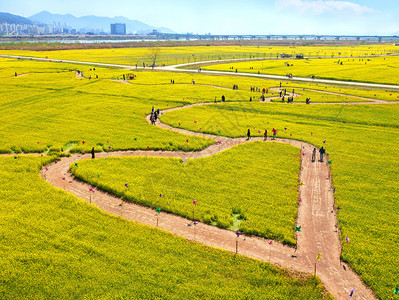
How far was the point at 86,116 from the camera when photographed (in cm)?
4353

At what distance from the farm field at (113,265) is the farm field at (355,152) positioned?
4.40m

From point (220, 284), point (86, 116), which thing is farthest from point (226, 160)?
point (86, 116)

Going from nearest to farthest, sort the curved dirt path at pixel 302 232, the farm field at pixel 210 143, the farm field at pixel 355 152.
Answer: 1. the curved dirt path at pixel 302 232
2. the farm field at pixel 355 152
3. the farm field at pixel 210 143

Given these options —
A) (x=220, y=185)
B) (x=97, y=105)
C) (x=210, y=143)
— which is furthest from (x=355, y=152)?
(x=97, y=105)

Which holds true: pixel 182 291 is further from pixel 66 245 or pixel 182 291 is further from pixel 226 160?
pixel 226 160

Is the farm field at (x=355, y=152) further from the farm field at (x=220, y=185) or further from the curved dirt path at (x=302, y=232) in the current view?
the farm field at (x=220, y=185)

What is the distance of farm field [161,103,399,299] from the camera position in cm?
1667

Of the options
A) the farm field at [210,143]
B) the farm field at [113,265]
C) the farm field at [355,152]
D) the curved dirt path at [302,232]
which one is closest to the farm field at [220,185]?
the farm field at [210,143]

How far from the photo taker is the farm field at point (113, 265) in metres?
14.0

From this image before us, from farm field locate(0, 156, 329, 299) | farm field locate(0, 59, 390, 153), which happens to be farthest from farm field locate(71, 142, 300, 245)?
farm field locate(0, 59, 390, 153)

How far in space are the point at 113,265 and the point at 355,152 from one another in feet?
92.3

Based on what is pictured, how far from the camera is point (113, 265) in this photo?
15406 mm

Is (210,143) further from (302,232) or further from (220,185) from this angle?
(302,232)

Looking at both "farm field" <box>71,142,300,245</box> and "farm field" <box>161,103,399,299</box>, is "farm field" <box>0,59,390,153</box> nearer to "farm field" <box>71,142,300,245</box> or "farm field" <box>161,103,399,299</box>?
"farm field" <box>71,142,300,245</box>
